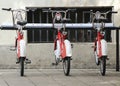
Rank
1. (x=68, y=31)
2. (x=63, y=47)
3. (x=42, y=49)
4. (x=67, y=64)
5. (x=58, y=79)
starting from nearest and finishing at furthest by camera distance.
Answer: (x=58, y=79) < (x=67, y=64) < (x=63, y=47) < (x=42, y=49) < (x=68, y=31)

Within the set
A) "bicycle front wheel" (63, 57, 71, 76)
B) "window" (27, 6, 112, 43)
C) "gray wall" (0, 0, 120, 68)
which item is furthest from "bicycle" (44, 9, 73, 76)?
"window" (27, 6, 112, 43)

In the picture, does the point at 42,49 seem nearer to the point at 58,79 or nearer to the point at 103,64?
the point at 103,64

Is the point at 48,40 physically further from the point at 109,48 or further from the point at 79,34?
the point at 109,48

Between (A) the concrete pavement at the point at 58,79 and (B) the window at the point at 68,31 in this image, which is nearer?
(A) the concrete pavement at the point at 58,79

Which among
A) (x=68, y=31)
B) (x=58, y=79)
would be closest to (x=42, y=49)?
(x=68, y=31)

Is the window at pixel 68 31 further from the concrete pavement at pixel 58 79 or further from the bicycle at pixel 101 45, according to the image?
the bicycle at pixel 101 45

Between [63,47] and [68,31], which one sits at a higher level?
[68,31]

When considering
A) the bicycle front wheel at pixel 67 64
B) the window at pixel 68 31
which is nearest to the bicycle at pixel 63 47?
the bicycle front wheel at pixel 67 64

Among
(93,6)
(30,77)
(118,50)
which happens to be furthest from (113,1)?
(30,77)

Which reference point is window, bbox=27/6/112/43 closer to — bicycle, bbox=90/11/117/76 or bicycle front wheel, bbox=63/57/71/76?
bicycle, bbox=90/11/117/76

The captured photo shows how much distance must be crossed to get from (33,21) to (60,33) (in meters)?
2.31

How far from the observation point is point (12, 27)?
11.2 meters

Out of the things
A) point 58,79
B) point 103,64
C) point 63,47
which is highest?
point 63,47

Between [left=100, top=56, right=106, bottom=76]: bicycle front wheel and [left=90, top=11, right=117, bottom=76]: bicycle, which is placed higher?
[left=90, top=11, right=117, bottom=76]: bicycle
